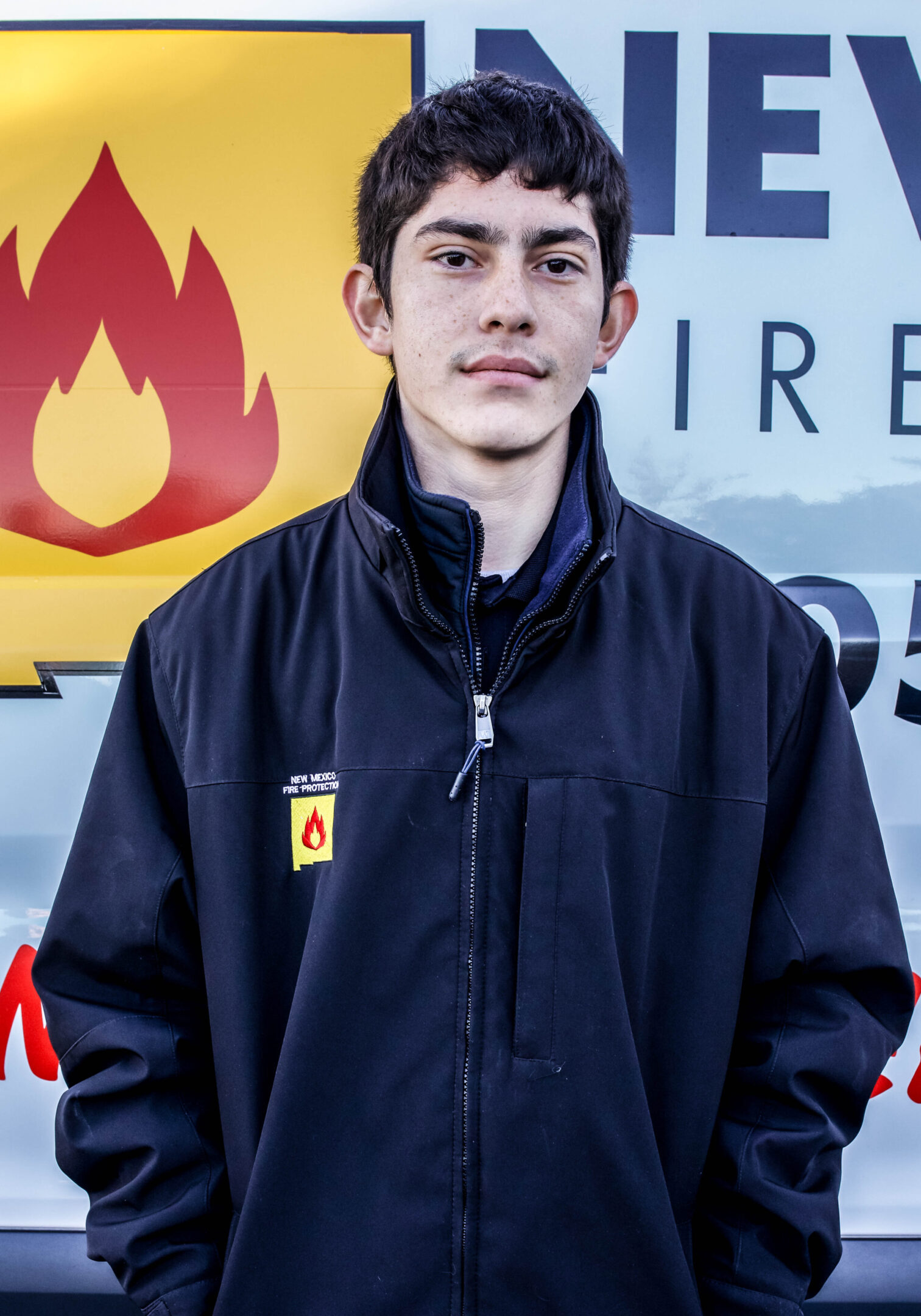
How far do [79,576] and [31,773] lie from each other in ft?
0.98

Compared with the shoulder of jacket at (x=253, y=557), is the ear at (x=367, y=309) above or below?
above

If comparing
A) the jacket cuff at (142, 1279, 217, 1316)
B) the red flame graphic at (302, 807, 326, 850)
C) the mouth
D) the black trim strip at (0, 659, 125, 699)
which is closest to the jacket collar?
the mouth

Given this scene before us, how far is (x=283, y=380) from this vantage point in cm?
154

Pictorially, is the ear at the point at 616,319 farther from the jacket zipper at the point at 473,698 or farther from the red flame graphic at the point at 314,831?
the red flame graphic at the point at 314,831

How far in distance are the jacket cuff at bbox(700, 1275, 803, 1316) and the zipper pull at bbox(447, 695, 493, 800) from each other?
617 millimetres

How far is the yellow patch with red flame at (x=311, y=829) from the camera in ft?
3.72

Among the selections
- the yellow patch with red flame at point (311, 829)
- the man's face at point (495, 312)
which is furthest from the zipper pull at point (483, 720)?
the man's face at point (495, 312)

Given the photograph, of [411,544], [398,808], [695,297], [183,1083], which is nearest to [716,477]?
[695,297]

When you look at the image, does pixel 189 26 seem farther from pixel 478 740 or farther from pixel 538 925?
pixel 538 925

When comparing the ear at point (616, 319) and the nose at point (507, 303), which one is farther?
the ear at point (616, 319)

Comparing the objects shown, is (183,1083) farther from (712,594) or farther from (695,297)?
(695,297)

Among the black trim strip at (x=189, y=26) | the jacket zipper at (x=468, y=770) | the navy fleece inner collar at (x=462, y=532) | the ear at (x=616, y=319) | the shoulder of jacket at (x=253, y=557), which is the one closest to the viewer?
the jacket zipper at (x=468, y=770)

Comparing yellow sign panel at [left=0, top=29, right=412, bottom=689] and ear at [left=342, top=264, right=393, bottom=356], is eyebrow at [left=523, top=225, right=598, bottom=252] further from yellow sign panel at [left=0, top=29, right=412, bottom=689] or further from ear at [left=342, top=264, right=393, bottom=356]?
yellow sign panel at [left=0, top=29, right=412, bottom=689]

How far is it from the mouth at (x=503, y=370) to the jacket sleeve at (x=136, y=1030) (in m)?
0.51
